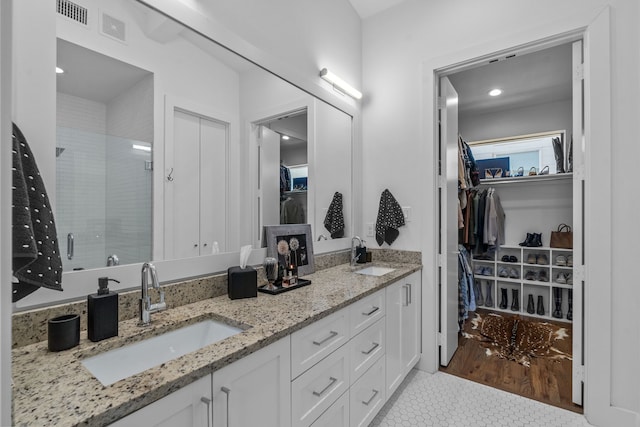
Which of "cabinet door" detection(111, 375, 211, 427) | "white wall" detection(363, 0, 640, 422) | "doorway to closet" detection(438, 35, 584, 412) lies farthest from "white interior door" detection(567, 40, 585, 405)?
"cabinet door" detection(111, 375, 211, 427)

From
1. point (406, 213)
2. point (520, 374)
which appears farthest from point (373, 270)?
point (520, 374)

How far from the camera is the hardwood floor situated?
215 centimetres

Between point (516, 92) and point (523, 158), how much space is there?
93cm

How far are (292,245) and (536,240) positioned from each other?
344 centimetres

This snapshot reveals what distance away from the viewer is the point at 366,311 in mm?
1719

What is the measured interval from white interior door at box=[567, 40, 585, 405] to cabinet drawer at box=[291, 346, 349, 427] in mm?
1601

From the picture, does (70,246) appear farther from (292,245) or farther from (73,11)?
(292,245)

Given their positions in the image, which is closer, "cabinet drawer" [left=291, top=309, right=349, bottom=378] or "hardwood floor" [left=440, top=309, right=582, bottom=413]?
"cabinet drawer" [left=291, top=309, right=349, bottom=378]

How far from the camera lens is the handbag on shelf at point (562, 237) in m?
3.65

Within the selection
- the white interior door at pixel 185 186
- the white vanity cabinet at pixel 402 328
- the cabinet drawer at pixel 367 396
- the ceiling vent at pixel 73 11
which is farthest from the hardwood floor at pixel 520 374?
the ceiling vent at pixel 73 11

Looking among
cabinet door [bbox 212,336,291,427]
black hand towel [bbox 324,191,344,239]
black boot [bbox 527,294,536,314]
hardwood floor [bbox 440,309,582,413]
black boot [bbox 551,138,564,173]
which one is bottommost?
hardwood floor [bbox 440,309,582,413]

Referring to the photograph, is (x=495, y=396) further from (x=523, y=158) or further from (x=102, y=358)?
(x=523, y=158)

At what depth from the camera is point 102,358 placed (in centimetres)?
100

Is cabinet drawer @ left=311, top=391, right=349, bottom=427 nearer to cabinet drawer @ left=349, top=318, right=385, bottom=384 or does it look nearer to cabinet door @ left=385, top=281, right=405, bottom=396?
cabinet drawer @ left=349, top=318, right=385, bottom=384
